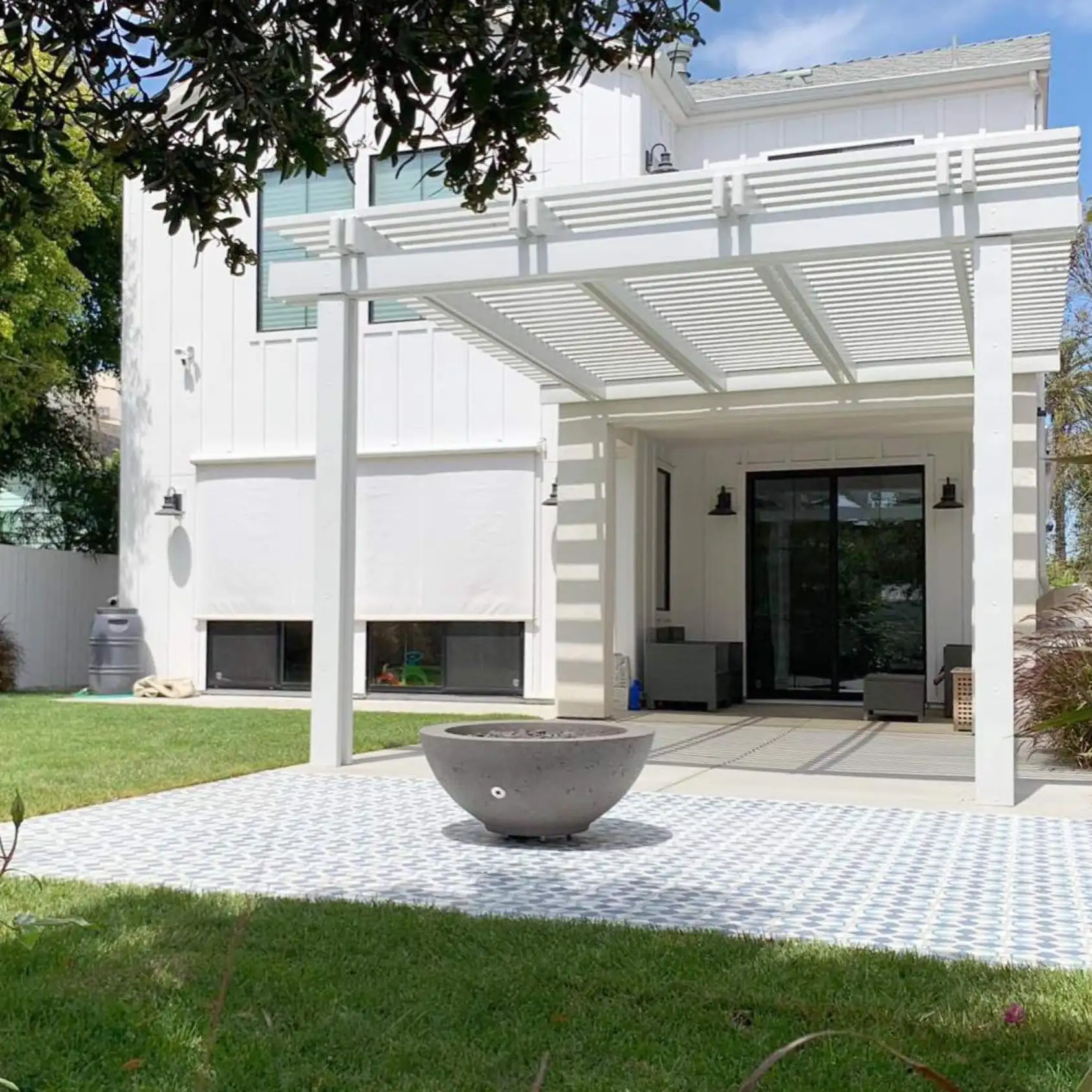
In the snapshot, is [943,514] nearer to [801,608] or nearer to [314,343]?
[801,608]

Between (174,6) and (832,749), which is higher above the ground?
(174,6)

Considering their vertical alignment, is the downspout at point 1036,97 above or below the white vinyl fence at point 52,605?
above

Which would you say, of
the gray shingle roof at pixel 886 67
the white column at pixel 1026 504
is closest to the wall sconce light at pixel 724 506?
the white column at pixel 1026 504

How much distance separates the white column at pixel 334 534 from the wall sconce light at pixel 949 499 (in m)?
7.82

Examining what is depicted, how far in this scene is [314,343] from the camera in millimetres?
15367

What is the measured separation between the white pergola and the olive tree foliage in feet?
16.1

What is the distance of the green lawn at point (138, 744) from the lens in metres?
7.94

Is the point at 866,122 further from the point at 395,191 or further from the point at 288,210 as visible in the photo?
the point at 288,210

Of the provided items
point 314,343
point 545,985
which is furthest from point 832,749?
point 314,343

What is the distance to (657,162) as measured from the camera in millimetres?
14188

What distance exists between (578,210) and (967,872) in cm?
473

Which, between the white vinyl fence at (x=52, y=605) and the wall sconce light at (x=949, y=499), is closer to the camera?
the wall sconce light at (x=949, y=499)

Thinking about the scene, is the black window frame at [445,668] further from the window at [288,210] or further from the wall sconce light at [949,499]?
the wall sconce light at [949,499]

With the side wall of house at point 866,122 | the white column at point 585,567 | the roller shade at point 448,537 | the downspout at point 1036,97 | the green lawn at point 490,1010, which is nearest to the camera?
the green lawn at point 490,1010
